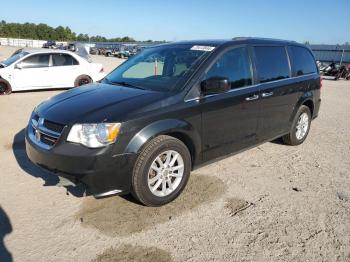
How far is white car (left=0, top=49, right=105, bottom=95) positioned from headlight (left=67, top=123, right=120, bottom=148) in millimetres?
9201

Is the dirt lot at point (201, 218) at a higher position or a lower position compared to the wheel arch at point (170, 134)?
lower

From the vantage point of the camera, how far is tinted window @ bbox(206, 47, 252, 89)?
436 centimetres

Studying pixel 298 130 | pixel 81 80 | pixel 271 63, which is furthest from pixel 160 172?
pixel 81 80

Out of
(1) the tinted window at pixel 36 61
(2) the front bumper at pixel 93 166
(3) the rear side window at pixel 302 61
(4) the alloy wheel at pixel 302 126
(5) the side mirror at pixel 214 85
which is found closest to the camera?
(2) the front bumper at pixel 93 166

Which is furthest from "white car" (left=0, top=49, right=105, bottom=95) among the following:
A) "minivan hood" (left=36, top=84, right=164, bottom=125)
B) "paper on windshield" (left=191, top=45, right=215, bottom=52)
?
"paper on windshield" (left=191, top=45, right=215, bottom=52)

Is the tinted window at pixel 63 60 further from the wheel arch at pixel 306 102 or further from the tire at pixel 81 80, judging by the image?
the wheel arch at pixel 306 102

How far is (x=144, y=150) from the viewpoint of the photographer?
358 cm

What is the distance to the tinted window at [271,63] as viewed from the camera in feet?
16.4

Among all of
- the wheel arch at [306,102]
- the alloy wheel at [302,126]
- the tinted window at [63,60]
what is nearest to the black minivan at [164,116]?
the wheel arch at [306,102]

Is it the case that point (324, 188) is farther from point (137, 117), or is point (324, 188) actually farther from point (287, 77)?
point (137, 117)

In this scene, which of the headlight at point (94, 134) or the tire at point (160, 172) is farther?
the tire at point (160, 172)

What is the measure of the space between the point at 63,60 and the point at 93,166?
994 cm

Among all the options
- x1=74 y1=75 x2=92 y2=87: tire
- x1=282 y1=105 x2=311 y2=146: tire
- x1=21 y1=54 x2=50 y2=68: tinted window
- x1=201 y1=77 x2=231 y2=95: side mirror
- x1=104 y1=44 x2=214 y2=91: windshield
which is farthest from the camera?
x1=74 y1=75 x2=92 y2=87: tire

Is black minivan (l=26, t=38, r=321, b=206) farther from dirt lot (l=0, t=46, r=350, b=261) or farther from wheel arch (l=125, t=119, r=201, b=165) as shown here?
dirt lot (l=0, t=46, r=350, b=261)
